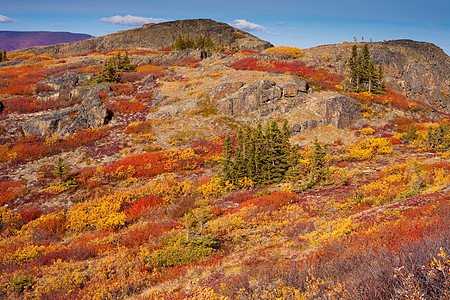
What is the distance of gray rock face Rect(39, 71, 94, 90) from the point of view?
44.1 m

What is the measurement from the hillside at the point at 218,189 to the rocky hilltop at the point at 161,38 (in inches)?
2419

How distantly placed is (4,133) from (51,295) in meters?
32.1

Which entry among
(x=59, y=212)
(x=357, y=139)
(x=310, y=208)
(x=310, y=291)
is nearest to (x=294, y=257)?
(x=310, y=291)

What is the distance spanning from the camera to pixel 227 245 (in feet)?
35.3

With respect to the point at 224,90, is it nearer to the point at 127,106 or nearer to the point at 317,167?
the point at 127,106

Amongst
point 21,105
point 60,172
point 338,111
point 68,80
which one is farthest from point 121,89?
point 338,111

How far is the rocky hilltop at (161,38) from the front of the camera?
10350cm

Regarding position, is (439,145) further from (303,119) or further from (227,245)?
(227,245)

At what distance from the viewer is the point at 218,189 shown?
19.9 m

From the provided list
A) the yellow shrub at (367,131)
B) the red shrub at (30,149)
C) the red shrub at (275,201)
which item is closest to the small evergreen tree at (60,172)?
the red shrub at (30,149)

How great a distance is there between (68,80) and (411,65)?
2875 inches

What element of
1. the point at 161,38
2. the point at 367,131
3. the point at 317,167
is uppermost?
the point at 161,38

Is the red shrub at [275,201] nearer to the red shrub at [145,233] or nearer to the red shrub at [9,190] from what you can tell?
the red shrub at [145,233]

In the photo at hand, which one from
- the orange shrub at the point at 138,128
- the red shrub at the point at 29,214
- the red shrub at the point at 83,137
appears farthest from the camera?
the orange shrub at the point at 138,128
